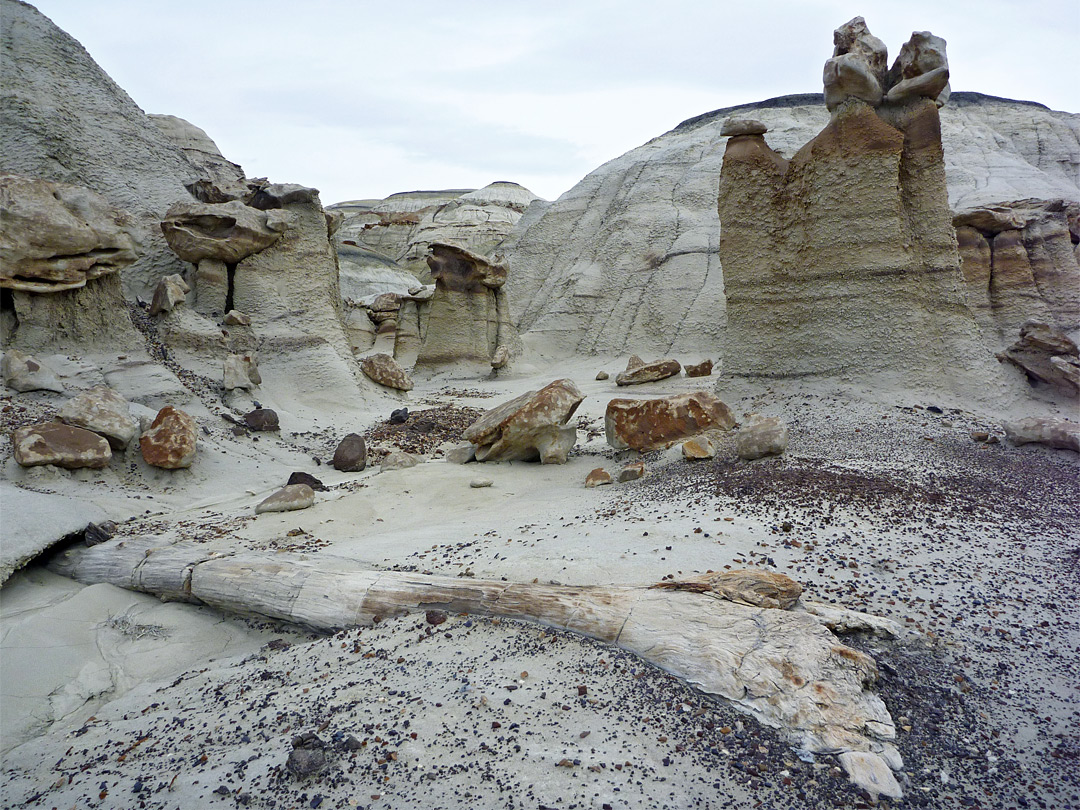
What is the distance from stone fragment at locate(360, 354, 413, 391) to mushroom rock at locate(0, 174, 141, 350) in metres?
3.42

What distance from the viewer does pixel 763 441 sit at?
4488mm

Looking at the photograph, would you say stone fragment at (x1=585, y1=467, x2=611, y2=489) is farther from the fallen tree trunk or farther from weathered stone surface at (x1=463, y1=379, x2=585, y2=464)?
the fallen tree trunk

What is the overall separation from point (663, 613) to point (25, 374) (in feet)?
18.0

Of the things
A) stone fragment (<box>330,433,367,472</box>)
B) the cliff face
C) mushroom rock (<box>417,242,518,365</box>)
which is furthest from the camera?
the cliff face

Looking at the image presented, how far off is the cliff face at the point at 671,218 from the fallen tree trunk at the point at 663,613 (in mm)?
11758

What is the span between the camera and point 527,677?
218 cm

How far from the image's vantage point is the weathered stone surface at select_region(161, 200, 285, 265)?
7820mm

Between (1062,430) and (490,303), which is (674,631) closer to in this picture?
(1062,430)

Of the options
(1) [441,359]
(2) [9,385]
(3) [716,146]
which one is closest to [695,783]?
(2) [9,385]

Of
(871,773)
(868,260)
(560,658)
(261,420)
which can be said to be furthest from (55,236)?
(868,260)

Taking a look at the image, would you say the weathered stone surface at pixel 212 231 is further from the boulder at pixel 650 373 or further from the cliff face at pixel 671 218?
the cliff face at pixel 671 218

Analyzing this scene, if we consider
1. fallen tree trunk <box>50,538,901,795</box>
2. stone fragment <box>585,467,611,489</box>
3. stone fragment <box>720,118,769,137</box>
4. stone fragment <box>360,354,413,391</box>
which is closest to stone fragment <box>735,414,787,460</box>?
stone fragment <box>585,467,611,489</box>

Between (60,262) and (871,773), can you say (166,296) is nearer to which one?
(60,262)

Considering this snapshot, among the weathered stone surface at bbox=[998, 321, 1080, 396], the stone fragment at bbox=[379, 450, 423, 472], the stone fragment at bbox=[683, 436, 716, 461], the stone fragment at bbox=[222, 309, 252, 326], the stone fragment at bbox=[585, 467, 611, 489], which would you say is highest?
the stone fragment at bbox=[222, 309, 252, 326]
